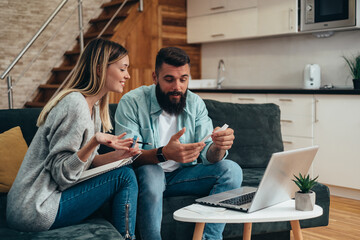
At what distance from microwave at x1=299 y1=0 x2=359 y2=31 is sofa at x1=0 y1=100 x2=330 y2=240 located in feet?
5.70

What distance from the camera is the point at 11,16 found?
Answer: 18.4 feet

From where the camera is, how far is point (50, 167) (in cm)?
190

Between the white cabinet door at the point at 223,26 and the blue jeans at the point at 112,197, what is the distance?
3759mm

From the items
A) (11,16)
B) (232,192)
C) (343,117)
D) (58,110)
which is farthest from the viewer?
(11,16)

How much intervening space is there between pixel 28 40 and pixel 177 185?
3.89 metres

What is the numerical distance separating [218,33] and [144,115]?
3442 millimetres

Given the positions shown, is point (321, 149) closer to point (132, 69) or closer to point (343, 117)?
point (343, 117)

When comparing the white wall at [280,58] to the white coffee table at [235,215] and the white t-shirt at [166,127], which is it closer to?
the white t-shirt at [166,127]

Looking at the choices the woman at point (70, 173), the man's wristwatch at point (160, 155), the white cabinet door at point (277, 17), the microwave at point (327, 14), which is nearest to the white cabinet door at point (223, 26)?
the white cabinet door at point (277, 17)

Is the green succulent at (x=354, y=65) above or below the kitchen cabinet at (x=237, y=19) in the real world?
below

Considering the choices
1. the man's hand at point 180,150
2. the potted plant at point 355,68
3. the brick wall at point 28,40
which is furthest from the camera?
the brick wall at point 28,40

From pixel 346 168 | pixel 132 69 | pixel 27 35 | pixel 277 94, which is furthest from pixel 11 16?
pixel 346 168

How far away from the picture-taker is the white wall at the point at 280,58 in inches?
190

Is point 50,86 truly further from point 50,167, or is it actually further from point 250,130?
point 50,167
